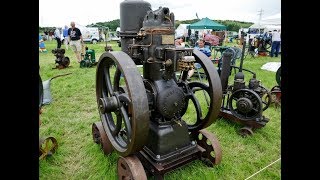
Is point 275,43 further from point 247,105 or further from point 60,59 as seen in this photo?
point 247,105

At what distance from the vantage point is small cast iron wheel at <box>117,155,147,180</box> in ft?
7.29

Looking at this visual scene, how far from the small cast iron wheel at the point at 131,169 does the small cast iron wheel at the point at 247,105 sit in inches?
76.1

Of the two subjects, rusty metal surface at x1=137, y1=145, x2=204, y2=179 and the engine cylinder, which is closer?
rusty metal surface at x1=137, y1=145, x2=204, y2=179

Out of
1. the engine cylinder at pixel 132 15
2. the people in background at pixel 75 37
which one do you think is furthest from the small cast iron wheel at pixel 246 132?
the people in background at pixel 75 37

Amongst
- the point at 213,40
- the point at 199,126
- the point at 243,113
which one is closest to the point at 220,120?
the point at 243,113

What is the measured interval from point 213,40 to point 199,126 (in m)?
10.6

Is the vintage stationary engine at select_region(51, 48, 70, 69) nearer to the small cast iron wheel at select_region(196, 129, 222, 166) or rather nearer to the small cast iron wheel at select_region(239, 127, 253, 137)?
the small cast iron wheel at select_region(239, 127, 253, 137)

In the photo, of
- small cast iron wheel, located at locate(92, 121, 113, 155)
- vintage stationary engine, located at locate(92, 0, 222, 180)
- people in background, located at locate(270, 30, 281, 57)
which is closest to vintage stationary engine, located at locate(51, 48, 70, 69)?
small cast iron wheel, located at locate(92, 121, 113, 155)

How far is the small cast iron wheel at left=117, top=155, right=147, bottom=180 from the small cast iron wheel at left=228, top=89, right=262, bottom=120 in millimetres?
1933

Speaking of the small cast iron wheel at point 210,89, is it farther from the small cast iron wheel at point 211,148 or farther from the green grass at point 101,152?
the green grass at point 101,152

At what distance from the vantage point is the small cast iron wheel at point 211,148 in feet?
9.06

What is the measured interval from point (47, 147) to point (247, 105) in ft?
8.80

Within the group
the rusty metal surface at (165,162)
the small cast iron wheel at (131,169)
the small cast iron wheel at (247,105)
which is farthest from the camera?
the small cast iron wheel at (247,105)
